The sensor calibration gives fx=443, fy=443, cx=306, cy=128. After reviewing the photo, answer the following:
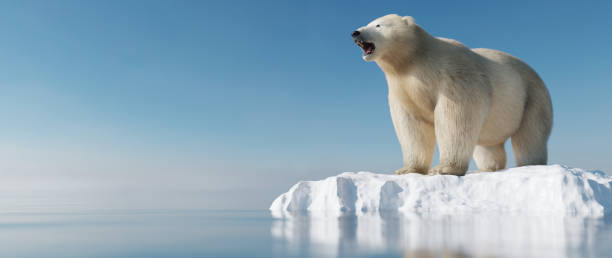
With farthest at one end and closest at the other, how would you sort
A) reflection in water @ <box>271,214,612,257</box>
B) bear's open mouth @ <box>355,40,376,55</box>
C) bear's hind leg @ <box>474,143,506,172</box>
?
bear's hind leg @ <box>474,143,506,172</box>
bear's open mouth @ <box>355,40,376,55</box>
reflection in water @ <box>271,214,612,257</box>

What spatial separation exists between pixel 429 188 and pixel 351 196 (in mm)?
1199

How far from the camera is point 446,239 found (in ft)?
11.0

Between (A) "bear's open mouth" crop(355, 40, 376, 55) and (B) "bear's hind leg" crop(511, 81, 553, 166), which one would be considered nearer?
(A) "bear's open mouth" crop(355, 40, 376, 55)

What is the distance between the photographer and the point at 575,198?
6.04 metres

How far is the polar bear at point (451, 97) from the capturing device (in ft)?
22.3

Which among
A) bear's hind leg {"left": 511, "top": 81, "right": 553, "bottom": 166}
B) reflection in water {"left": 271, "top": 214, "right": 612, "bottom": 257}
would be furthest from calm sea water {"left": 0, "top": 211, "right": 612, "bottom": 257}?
bear's hind leg {"left": 511, "top": 81, "right": 553, "bottom": 166}

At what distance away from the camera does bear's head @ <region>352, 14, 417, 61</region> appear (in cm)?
680

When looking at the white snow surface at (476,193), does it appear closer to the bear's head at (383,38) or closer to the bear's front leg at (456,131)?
the bear's front leg at (456,131)

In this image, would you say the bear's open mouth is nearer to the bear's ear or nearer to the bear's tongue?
the bear's tongue

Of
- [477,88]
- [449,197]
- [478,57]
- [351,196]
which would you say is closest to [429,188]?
[449,197]

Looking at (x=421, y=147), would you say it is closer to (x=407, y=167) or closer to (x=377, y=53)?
(x=407, y=167)

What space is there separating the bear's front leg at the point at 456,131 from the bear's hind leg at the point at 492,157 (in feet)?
6.72

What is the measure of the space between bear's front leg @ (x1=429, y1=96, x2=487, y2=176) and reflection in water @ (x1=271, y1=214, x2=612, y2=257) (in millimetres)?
2291

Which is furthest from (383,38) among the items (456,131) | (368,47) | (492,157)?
(492,157)
